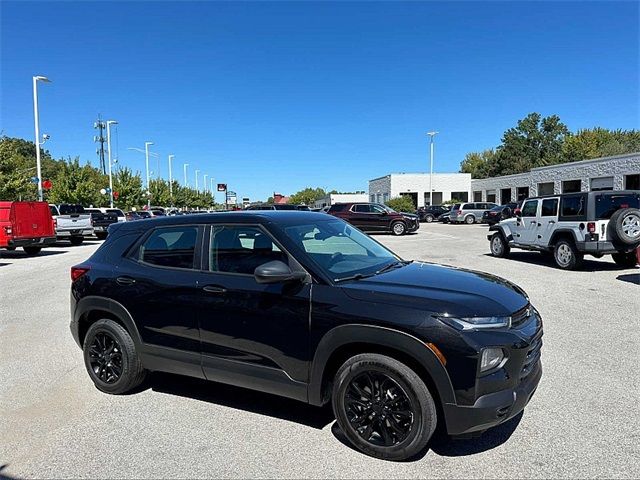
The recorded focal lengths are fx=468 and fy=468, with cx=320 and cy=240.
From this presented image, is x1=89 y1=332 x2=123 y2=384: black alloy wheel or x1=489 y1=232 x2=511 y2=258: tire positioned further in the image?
x1=489 y1=232 x2=511 y2=258: tire

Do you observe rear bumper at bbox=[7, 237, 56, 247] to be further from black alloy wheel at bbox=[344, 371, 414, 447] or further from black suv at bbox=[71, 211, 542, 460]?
black alloy wheel at bbox=[344, 371, 414, 447]

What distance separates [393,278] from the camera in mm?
3670

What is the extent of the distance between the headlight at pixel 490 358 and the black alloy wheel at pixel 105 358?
325 cm

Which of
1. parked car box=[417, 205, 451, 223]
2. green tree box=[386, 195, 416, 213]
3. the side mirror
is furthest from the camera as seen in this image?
green tree box=[386, 195, 416, 213]

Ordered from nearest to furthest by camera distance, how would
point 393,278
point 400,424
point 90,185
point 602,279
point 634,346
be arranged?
1. point 400,424
2. point 393,278
3. point 634,346
4. point 602,279
5. point 90,185

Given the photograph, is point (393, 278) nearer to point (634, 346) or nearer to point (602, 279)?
point (634, 346)

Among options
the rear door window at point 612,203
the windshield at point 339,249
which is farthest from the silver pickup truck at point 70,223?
the rear door window at point 612,203

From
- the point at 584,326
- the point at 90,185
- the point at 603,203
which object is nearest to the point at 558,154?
the point at 90,185

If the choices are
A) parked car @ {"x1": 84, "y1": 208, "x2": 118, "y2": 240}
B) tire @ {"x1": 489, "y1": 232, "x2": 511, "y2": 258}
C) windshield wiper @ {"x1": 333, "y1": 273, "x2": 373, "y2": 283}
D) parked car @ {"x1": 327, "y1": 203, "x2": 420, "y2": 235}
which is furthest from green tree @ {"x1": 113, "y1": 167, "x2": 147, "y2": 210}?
windshield wiper @ {"x1": 333, "y1": 273, "x2": 373, "y2": 283}

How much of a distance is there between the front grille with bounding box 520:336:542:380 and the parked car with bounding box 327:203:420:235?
23.2 metres

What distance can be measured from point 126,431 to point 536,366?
3194 mm

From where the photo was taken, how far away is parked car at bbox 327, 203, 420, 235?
2667 centimetres

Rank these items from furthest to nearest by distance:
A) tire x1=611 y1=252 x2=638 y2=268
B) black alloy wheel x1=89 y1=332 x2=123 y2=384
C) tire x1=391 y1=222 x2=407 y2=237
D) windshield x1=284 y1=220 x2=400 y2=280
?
tire x1=391 y1=222 x2=407 y2=237, tire x1=611 y1=252 x2=638 y2=268, black alloy wheel x1=89 y1=332 x2=123 y2=384, windshield x1=284 y1=220 x2=400 y2=280

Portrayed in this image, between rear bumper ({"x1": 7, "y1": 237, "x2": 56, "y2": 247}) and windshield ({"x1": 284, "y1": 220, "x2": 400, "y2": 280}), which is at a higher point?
windshield ({"x1": 284, "y1": 220, "x2": 400, "y2": 280})
